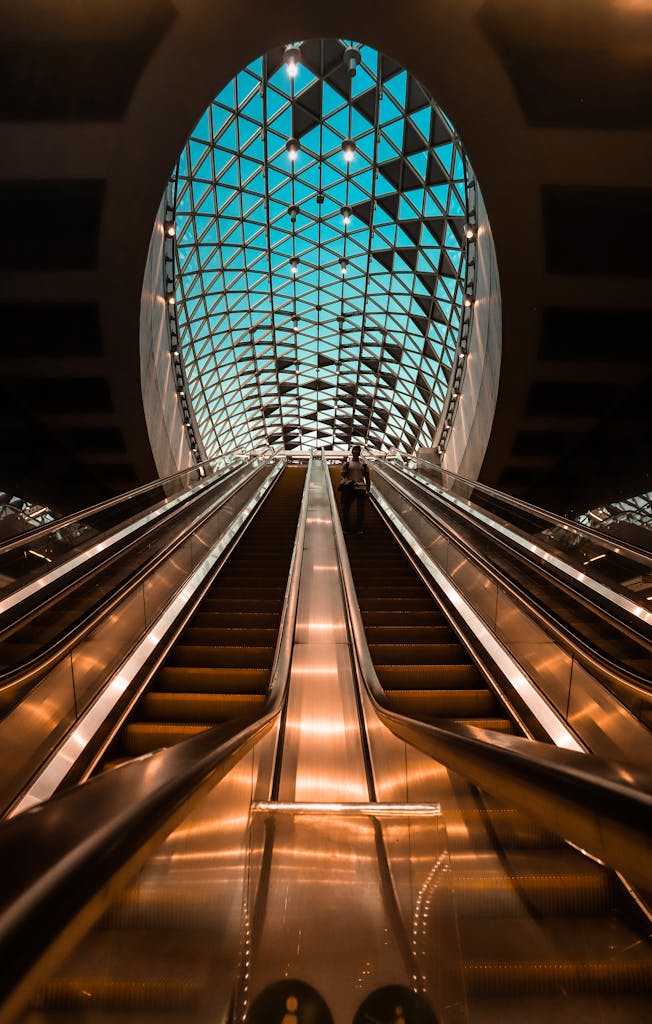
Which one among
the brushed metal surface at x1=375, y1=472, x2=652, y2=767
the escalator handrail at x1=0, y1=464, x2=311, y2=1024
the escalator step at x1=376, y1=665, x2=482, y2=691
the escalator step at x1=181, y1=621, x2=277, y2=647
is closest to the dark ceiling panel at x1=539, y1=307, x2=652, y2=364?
the brushed metal surface at x1=375, y1=472, x2=652, y2=767

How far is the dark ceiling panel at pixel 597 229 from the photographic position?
11398mm

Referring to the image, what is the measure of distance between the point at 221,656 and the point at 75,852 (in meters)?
4.97

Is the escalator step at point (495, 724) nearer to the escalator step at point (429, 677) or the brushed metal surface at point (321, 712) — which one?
the escalator step at point (429, 677)

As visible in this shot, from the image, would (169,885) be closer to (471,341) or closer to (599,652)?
(599,652)

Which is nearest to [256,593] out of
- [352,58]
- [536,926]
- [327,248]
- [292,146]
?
[536,926]

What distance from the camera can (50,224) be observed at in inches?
465

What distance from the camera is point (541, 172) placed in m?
11.1

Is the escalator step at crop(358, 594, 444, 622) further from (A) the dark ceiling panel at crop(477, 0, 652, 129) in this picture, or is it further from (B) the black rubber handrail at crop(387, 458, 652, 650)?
(A) the dark ceiling panel at crop(477, 0, 652, 129)

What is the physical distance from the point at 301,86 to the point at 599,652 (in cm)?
1971

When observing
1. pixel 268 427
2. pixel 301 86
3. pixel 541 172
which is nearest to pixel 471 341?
pixel 541 172

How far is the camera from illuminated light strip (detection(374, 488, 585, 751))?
4.21 metres

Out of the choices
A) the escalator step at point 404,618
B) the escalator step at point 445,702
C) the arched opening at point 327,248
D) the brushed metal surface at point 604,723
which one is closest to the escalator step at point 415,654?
the escalator step at point 404,618

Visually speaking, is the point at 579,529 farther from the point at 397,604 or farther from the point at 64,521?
the point at 64,521

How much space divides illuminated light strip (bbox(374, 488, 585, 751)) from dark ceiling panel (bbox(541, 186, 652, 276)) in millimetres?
8190
